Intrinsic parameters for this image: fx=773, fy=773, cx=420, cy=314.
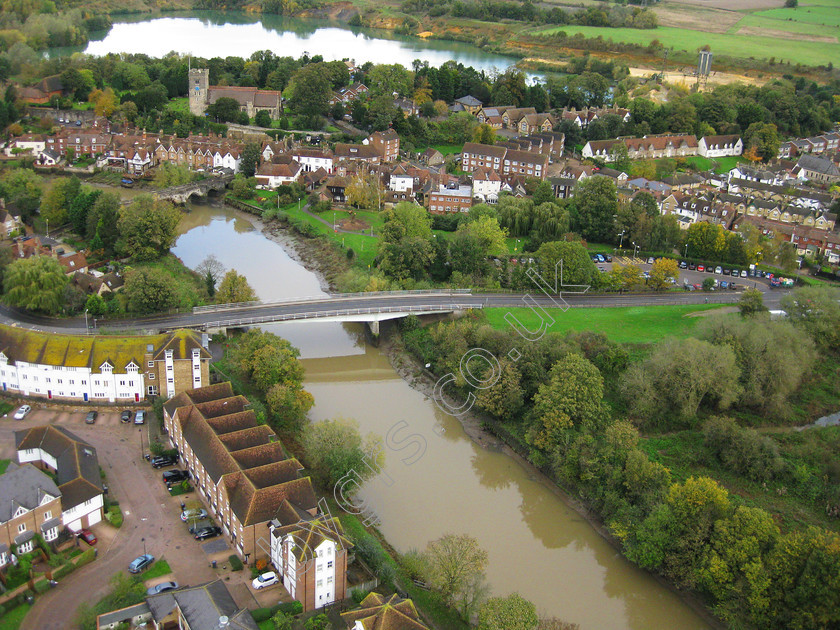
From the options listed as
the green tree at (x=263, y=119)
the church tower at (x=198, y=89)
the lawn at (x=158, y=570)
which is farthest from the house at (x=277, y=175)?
the lawn at (x=158, y=570)

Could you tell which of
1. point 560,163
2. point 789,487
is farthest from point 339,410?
point 560,163

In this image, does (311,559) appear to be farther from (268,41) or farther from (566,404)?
(268,41)

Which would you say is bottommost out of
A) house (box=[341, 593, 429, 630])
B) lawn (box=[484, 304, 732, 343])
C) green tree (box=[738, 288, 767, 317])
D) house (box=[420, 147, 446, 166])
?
house (box=[341, 593, 429, 630])

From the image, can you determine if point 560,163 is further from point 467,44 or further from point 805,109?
point 467,44

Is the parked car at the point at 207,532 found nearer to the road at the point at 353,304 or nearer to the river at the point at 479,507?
the river at the point at 479,507

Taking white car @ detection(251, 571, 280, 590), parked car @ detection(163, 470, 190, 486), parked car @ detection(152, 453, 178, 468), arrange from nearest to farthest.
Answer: white car @ detection(251, 571, 280, 590)
parked car @ detection(163, 470, 190, 486)
parked car @ detection(152, 453, 178, 468)

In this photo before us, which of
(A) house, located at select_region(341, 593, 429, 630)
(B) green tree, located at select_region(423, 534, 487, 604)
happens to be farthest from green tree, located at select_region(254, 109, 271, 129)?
(A) house, located at select_region(341, 593, 429, 630)

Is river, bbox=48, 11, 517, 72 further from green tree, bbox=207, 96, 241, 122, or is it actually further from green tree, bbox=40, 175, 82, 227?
green tree, bbox=40, 175, 82, 227
